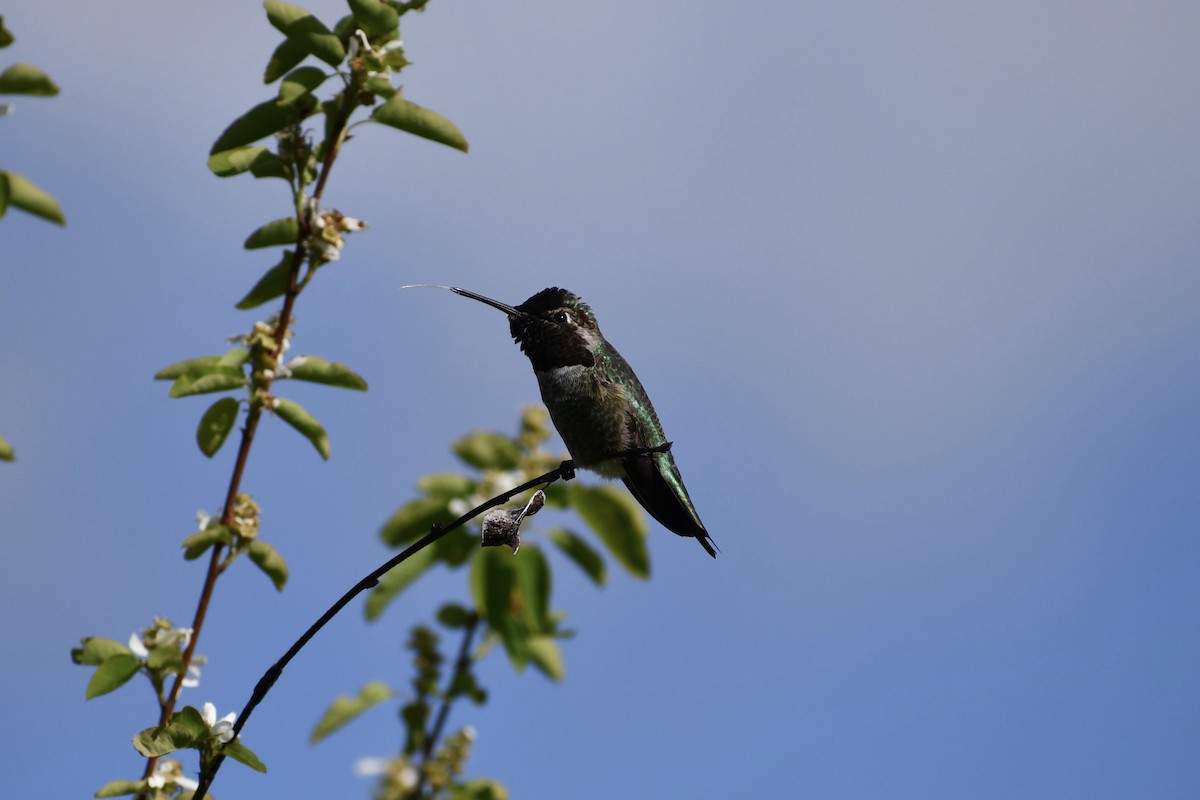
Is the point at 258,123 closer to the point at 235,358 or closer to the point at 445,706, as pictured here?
the point at 235,358

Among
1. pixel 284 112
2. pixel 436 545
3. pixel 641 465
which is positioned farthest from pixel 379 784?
pixel 284 112

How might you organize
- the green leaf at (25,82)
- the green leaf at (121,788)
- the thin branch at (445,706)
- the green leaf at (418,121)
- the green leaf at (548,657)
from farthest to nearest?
the green leaf at (548,657)
the thin branch at (445,706)
the green leaf at (418,121)
the green leaf at (121,788)
the green leaf at (25,82)

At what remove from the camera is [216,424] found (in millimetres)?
2889

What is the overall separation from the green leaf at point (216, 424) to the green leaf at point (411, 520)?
3.28 metres

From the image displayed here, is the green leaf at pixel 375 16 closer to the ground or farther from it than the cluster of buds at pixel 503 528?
farther from it

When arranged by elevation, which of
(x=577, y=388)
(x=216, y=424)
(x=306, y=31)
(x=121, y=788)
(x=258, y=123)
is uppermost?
(x=577, y=388)

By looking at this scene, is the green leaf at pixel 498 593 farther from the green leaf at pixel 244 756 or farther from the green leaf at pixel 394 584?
the green leaf at pixel 244 756

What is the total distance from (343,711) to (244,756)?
3.68m

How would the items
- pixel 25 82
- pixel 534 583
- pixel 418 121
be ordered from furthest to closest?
pixel 534 583 < pixel 418 121 < pixel 25 82

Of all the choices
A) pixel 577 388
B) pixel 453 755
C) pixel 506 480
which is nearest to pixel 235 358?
pixel 577 388

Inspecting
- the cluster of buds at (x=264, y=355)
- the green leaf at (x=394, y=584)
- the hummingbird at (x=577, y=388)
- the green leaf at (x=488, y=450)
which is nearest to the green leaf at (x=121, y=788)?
the cluster of buds at (x=264, y=355)

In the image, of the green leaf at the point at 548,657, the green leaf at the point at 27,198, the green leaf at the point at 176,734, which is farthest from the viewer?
the green leaf at the point at 548,657

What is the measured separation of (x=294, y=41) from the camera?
2811 mm

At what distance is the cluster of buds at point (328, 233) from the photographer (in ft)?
8.89
